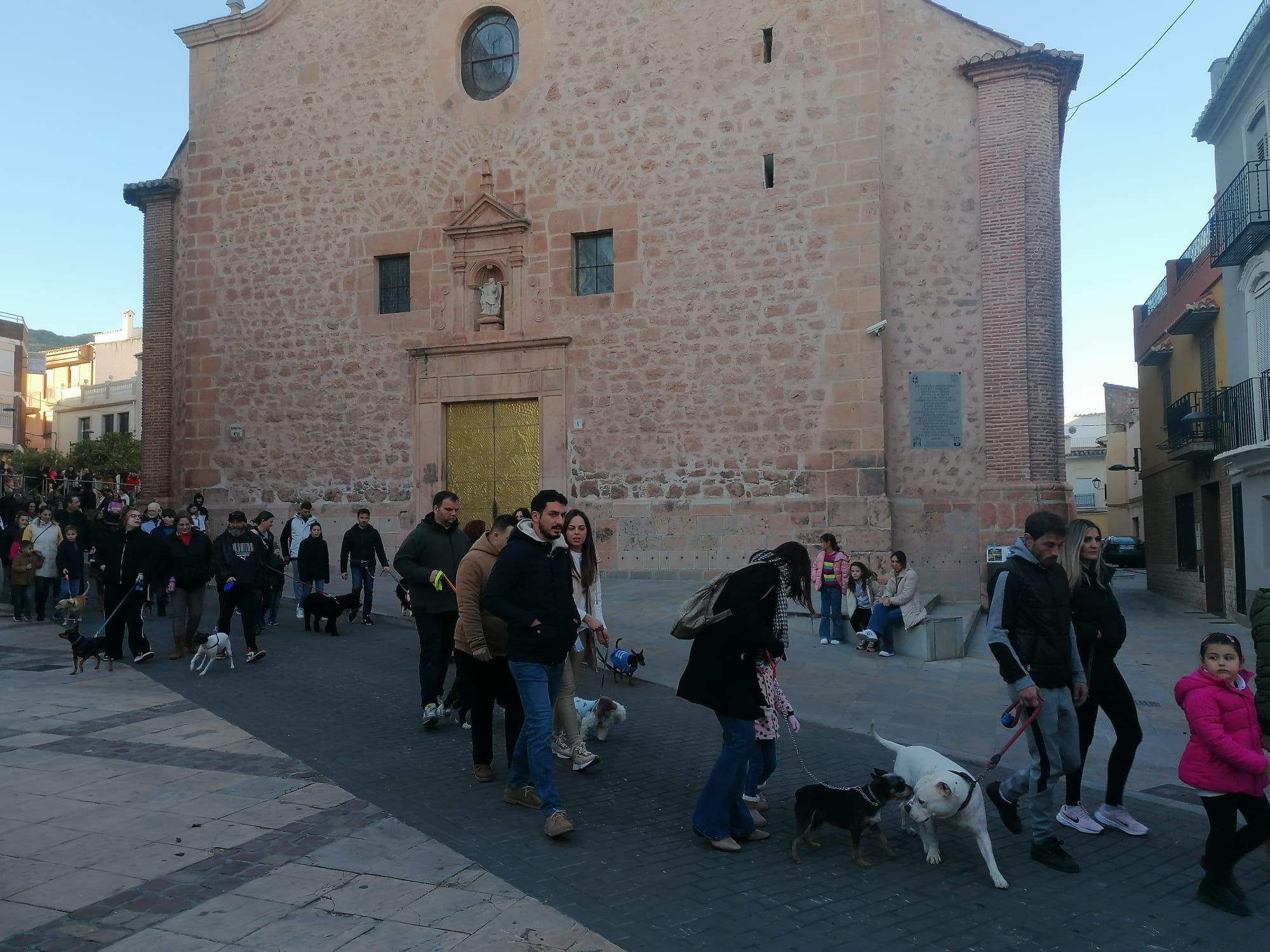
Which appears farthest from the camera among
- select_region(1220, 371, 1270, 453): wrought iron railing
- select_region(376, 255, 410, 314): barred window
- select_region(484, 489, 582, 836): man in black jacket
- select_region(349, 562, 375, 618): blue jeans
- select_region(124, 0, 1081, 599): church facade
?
select_region(376, 255, 410, 314): barred window

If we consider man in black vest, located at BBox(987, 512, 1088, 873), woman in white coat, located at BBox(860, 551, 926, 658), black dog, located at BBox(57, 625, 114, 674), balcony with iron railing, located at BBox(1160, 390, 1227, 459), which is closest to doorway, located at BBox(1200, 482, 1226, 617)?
balcony with iron railing, located at BBox(1160, 390, 1227, 459)

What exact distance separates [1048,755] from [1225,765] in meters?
0.80

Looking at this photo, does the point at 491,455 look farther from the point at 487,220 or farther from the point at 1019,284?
the point at 1019,284

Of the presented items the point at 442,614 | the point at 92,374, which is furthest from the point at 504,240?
the point at 92,374

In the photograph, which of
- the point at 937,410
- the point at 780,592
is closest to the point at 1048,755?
the point at 780,592

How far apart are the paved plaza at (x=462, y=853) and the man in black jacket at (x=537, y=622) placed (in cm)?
25

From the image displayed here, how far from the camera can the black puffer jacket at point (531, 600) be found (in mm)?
5711

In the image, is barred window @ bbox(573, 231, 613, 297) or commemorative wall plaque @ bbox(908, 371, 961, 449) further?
barred window @ bbox(573, 231, 613, 297)

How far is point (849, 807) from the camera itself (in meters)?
5.20

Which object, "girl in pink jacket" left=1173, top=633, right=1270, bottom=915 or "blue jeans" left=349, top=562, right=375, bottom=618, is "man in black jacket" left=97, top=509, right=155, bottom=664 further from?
"girl in pink jacket" left=1173, top=633, right=1270, bottom=915

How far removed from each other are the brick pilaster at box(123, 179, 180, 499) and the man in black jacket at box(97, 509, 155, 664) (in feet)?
35.0

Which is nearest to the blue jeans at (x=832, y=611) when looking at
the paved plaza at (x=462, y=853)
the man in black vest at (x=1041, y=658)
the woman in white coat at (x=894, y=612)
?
the woman in white coat at (x=894, y=612)

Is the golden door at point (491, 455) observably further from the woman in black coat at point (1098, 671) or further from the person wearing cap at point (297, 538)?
the woman in black coat at point (1098, 671)

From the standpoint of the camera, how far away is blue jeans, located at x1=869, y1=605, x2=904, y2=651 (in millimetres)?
12750
